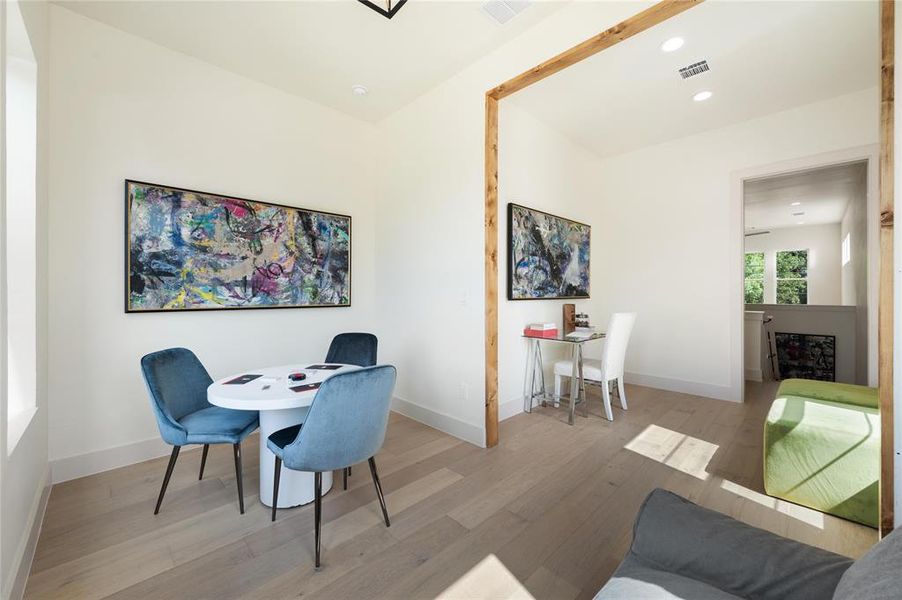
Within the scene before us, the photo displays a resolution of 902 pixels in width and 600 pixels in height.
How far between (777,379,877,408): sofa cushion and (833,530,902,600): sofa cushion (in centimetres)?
235

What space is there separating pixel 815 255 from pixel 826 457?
934 cm

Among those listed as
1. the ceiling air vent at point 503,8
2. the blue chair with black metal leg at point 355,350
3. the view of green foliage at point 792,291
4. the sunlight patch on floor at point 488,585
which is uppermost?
the ceiling air vent at point 503,8

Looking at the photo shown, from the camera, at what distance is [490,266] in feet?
9.87

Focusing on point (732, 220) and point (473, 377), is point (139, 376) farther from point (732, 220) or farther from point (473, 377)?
point (732, 220)

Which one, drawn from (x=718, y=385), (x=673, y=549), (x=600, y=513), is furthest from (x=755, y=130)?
(x=673, y=549)

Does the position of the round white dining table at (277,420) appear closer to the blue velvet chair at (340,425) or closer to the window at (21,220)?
the blue velvet chair at (340,425)

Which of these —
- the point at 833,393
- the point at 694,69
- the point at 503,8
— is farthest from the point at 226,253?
the point at 833,393

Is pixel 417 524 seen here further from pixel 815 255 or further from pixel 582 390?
pixel 815 255

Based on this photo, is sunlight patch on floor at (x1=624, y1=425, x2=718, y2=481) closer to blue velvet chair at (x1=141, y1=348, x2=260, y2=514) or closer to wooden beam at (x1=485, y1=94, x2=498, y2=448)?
wooden beam at (x1=485, y1=94, x2=498, y2=448)

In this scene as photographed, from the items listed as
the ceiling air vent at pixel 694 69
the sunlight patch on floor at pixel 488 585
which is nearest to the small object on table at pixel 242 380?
the sunlight patch on floor at pixel 488 585

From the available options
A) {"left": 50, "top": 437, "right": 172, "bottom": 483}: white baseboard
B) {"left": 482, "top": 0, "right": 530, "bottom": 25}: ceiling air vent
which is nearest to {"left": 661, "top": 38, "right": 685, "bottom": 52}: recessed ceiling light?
{"left": 482, "top": 0, "right": 530, "bottom": 25}: ceiling air vent

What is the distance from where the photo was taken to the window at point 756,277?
9.45 meters

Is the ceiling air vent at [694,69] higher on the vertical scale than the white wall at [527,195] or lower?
higher

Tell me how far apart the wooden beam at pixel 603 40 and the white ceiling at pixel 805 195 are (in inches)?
117
